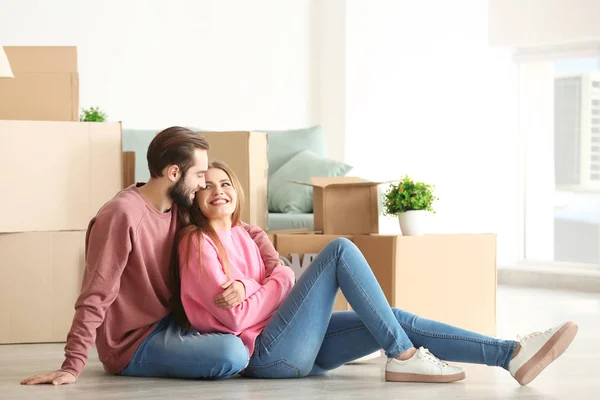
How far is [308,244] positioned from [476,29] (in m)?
3.27

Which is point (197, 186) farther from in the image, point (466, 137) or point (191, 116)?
point (466, 137)

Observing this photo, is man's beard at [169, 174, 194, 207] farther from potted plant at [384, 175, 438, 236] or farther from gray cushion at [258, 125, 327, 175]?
gray cushion at [258, 125, 327, 175]

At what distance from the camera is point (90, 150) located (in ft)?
11.1

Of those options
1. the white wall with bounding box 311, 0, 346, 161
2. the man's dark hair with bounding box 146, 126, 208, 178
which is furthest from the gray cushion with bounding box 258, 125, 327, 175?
the man's dark hair with bounding box 146, 126, 208, 178

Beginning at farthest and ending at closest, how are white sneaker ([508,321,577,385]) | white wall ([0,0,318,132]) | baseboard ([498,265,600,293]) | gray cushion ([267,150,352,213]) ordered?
baseboard ([498,265,600,293]), white wall ([0,0,318,132]), gray cushion ([267,150,352,213]), white sneaker ([508,321,577,385])

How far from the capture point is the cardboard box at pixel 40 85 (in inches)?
132

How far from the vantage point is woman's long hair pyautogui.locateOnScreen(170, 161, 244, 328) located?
8.03ft

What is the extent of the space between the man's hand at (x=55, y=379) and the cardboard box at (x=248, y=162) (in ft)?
3.54

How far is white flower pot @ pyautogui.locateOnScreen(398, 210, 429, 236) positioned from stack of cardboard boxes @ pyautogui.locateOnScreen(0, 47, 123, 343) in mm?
1089

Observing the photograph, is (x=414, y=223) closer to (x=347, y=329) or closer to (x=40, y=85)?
(x=347, y=329)

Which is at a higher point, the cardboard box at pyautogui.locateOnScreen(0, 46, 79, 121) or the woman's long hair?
the cardboard box at pyautogui.locateOnScreen(0, 46, 79, 121)

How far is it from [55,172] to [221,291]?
1228 millimetres

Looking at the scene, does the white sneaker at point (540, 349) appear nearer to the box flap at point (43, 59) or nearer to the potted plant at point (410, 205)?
the potted plant at point (410, 205)

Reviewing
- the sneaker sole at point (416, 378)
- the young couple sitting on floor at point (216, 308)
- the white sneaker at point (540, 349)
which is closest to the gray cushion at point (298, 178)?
the young couple sitting on floor at point (216, 308)
